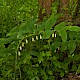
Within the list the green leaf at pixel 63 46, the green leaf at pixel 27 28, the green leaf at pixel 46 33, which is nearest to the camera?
the green leaf at pixel 46 33

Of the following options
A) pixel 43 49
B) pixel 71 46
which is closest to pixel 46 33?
pixel 71 46

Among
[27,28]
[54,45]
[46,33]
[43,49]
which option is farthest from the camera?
[43,49]

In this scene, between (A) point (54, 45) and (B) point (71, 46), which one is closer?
(B) point (71, 46)

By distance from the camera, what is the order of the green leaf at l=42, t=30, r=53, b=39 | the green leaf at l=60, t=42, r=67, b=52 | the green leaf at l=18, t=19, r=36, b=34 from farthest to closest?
the green leaf at l=60, t=42, r=67, b=52 → the green leaf at l=18, t=19, r=36, b=34 → the green leaf at l=42, t=30, r=53, b=39

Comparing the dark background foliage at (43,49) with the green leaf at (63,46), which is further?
the green leaf at (63,46)

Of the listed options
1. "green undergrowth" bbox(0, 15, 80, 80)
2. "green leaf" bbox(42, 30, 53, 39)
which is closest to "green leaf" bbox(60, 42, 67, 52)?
"green undergrowth" bbox(0, 15, 80, 80)

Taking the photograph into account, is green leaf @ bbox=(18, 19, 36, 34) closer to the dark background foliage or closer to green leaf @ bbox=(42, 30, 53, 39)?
the dark background foliage

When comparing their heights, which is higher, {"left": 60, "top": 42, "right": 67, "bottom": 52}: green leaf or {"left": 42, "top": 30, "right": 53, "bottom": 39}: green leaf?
{"left": 42, "top": 30, "right": 53, "bottom": 39}: green leaf

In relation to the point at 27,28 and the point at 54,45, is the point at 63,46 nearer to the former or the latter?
the point at 54,45

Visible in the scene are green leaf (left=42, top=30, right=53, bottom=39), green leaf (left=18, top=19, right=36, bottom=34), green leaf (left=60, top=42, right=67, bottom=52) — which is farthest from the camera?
green leaf (left=60, top=42, right=67, bottom=52)

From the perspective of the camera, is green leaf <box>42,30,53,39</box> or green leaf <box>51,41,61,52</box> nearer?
green leaf <box>42,30,53,39</box>

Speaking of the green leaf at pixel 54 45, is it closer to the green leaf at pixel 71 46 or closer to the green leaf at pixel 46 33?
the green leaf at pixel 71 46

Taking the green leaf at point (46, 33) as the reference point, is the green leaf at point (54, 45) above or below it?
below

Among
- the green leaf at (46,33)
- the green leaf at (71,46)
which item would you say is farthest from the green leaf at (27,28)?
the green leaf at (71,46)
